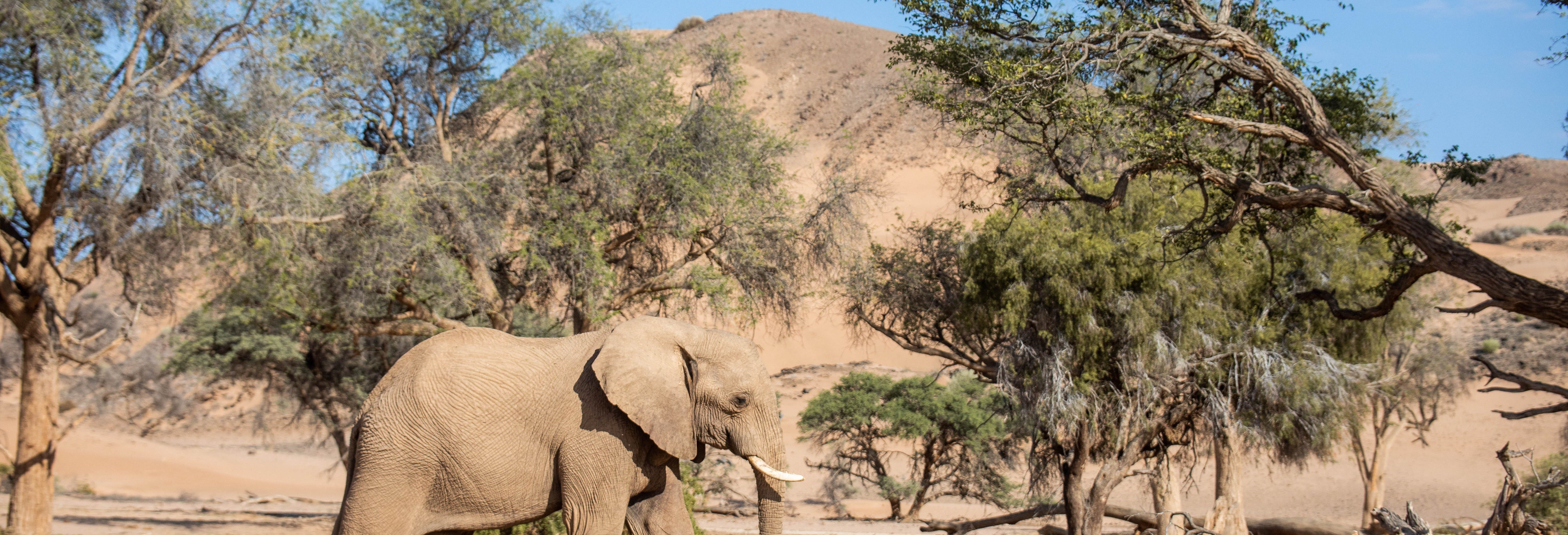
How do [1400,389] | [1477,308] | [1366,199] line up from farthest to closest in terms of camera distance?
[1400,389], [1366,199], [1477,308]

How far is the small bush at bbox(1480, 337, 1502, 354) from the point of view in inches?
1528

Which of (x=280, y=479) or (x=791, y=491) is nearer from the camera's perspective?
(x=791, y=491)

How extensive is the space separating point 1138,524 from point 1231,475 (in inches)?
130

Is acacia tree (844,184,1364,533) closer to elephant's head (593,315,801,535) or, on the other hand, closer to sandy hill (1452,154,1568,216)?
elephant's head (593,315,801,535)

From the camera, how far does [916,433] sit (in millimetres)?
23797

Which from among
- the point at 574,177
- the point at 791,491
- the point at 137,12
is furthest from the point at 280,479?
the point at 137,12

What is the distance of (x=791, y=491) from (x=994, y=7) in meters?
22.5

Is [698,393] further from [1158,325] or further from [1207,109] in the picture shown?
[1158,325]

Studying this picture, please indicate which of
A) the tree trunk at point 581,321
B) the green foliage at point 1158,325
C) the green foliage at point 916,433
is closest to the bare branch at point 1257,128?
the green foliage at point 1158,325

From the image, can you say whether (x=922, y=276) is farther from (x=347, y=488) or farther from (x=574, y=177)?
(x=347, y=488)

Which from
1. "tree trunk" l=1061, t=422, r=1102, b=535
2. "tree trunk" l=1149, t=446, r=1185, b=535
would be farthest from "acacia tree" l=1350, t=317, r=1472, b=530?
"tree trunk" l=1061, t=422, r=1102, b=535

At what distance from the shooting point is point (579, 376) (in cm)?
694

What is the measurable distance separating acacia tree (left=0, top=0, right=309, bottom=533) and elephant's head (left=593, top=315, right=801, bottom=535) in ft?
18.6

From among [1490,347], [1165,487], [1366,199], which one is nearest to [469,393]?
[1366,199]
